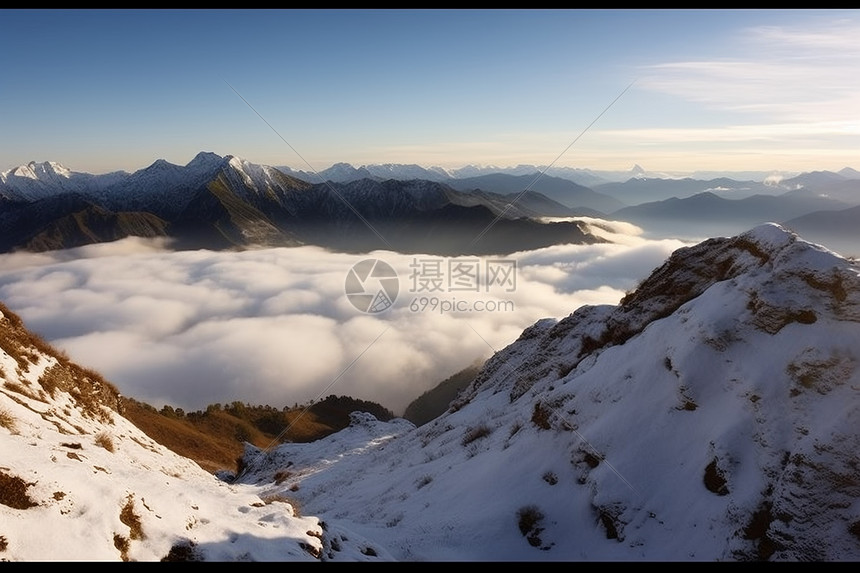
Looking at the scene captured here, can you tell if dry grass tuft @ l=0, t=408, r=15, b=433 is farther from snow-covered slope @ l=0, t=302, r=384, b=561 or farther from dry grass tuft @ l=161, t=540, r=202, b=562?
dry grass tuft @ l=161, t=540, r=202, b=562

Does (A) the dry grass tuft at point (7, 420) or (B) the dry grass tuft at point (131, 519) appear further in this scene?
(A) the dry grass tuft at point (7, 420)

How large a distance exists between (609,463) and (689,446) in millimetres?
3756

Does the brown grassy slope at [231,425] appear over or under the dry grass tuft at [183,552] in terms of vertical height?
under

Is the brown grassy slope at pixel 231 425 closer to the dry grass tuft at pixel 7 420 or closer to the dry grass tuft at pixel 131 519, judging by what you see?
the dry grass tuft at pixel 7 420

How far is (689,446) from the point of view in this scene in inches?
822

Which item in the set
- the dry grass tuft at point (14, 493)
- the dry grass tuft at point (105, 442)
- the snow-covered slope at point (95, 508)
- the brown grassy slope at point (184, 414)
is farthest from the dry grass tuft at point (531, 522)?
the brown grassy slope at point (184, 414)

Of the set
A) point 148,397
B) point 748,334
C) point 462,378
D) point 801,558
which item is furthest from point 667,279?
point 148,397

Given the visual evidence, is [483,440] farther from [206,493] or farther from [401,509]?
[206,493]

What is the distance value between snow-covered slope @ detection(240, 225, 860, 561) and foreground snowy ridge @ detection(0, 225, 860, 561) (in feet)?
0.26

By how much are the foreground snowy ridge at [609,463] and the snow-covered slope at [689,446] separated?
0.26 feet

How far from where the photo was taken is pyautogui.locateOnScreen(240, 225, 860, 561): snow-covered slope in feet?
54.8

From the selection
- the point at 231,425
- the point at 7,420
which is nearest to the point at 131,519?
the point at 7,420

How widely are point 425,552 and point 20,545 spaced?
16.0 m

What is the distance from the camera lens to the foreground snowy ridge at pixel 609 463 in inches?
558
